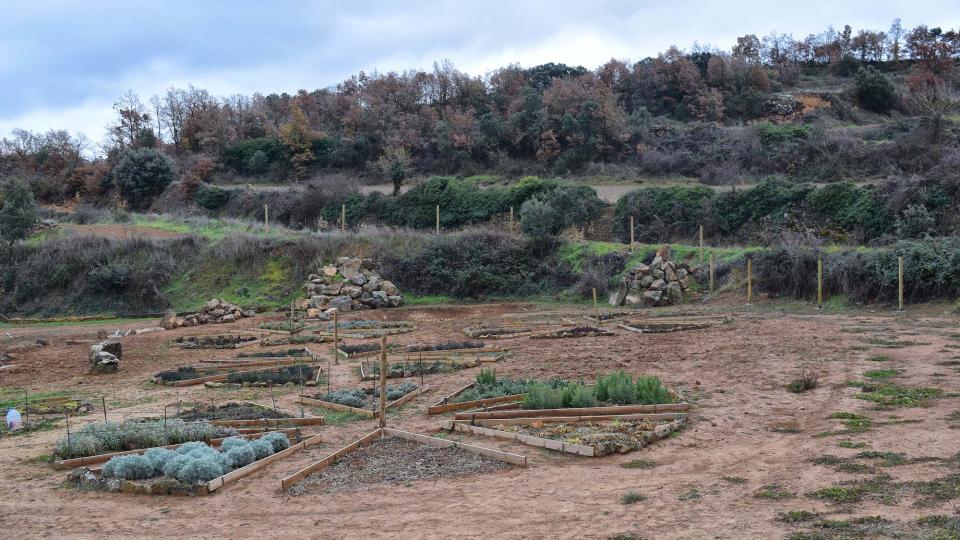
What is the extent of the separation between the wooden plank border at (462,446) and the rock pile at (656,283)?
19287 millimetres

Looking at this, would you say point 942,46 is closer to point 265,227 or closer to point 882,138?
point 882,138

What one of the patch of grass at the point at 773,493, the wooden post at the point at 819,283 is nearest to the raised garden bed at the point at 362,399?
the patch of grass at the point at 773,493

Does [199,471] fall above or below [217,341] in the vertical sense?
above

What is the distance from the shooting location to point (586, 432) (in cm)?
1077

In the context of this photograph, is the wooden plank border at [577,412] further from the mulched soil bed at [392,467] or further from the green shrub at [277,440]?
the green shrub at [277,440]

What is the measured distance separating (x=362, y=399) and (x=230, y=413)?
2.18 m

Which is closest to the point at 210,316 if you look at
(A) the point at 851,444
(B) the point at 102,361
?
(B) the point at 102,361

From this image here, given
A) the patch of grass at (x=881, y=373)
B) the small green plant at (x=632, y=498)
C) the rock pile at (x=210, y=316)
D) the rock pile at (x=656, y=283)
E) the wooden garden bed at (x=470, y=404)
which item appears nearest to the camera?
the small green plant at (x=632, y=498)

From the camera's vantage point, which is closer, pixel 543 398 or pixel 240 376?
pixel 543 398

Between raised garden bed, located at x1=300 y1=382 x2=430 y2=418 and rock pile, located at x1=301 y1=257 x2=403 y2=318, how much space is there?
1682 cm

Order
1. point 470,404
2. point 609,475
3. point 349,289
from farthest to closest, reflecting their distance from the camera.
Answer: point 349,289
point 470,404
point 609,475

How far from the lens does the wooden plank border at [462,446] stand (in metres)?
9.48

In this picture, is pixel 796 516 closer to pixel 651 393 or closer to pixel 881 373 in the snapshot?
pixel 651 393

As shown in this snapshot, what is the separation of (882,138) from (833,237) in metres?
16.1
